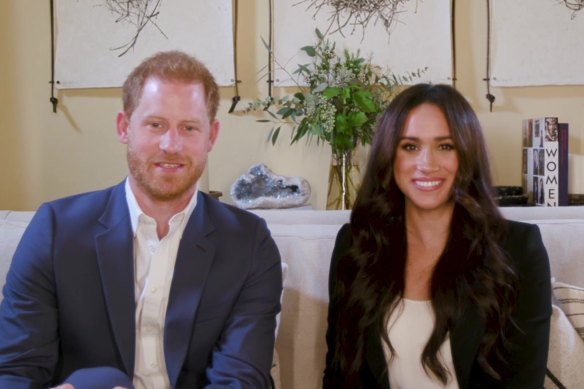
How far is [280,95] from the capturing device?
269 cm

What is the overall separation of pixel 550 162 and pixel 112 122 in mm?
1939

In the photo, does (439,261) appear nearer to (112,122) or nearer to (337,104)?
(337,104)

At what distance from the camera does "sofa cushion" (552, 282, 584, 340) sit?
145 cm

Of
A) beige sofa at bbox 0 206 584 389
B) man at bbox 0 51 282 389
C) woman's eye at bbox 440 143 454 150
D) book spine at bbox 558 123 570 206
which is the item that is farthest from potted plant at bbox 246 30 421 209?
man at bbox 0 51 282 389

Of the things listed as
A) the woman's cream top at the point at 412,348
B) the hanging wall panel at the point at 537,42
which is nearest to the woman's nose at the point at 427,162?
the woman's cream top at the point at 412,348

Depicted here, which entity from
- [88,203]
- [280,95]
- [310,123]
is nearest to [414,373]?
[88,203]

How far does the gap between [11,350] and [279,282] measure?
22.9 inches

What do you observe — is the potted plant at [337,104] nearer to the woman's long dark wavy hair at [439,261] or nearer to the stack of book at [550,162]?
the stack of book at [550,162]

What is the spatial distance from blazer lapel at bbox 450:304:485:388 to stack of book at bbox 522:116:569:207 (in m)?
1.19

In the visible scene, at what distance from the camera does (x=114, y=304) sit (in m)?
1.24

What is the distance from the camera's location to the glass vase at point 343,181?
8.11ft

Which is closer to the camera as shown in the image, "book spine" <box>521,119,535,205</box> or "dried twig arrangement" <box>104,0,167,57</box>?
"book spine" <box>521,119,535,205</box>

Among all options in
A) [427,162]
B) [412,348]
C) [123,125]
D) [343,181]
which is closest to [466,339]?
[412,348]

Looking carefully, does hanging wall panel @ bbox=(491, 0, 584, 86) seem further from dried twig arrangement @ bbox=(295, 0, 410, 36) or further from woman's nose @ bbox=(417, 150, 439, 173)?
woman's nose @ bbox=(417, 150, 439, 173)
